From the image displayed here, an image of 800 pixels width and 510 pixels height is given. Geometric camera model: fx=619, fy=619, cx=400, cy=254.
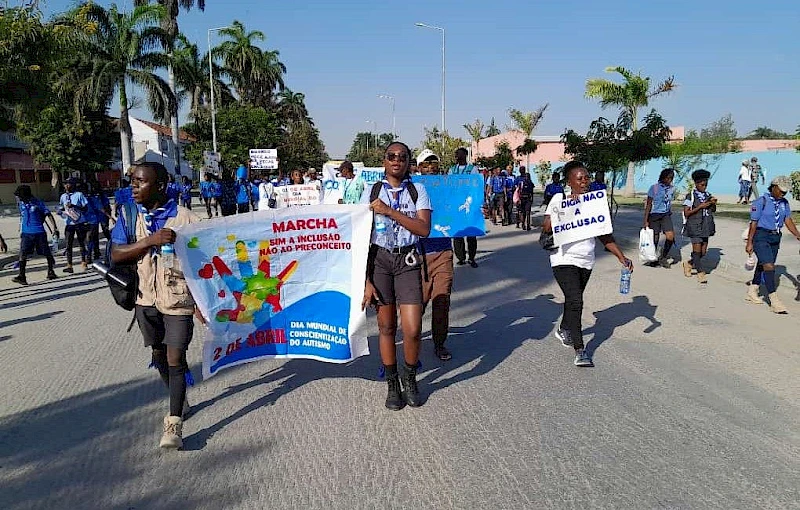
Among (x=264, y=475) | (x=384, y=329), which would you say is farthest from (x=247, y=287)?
(x=264, y=475)

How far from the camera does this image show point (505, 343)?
5973 millimetres

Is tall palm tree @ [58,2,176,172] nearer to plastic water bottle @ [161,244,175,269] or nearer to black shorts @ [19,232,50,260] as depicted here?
black shorts @ [19,232,50,260]

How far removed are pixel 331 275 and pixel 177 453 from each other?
4.97 ft

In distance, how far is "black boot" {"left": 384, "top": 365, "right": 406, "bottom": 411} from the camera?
14.3 feet

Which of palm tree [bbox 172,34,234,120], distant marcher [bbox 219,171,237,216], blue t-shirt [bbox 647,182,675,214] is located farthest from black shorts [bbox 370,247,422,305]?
palm tree [bbox 172,34,234,120]

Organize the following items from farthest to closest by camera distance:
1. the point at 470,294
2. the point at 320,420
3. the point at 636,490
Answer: the point at 470,294, the point at 320,420, the point at 636,490

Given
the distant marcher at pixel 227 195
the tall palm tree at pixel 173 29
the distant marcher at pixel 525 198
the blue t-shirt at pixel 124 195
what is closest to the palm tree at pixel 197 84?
the tall palm tree at pixel 173 29

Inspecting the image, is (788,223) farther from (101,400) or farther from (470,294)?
(101,400)

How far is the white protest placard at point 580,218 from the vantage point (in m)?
5.23

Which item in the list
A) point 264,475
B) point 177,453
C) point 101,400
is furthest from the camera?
point 101,400

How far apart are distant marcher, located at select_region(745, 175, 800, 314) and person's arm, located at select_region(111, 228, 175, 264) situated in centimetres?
663

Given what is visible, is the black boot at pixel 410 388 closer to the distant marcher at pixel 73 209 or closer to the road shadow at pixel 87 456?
the road shadow at pixel 87 456

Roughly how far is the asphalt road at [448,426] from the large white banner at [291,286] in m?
0.47

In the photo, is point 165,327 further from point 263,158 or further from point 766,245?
point 263,158
